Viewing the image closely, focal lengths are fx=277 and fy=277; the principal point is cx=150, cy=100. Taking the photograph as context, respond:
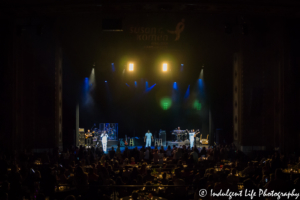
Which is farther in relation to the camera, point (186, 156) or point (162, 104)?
point (162, 104)

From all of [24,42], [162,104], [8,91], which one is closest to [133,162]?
[8,91]

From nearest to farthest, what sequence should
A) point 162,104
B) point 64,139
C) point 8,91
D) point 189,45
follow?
point 8,91 → point 189,45 → point 64,139 → point 162,104

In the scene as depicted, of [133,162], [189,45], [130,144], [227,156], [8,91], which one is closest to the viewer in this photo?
[133,162]

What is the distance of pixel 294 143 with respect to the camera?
51.3 ft

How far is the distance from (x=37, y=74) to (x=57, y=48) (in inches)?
78.4

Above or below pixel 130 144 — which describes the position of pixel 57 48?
above

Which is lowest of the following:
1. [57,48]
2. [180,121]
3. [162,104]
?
[180,121]

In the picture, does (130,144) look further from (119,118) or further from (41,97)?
(41,97)

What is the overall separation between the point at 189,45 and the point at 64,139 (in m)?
10.1

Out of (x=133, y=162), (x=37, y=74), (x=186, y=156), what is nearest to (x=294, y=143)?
(x=186, y=156)

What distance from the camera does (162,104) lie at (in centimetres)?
2541

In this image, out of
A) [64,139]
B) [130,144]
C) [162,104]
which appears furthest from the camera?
[162,104]

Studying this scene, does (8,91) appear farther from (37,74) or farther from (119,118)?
(119,118)

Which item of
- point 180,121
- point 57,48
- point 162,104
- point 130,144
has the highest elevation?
point 57,48
